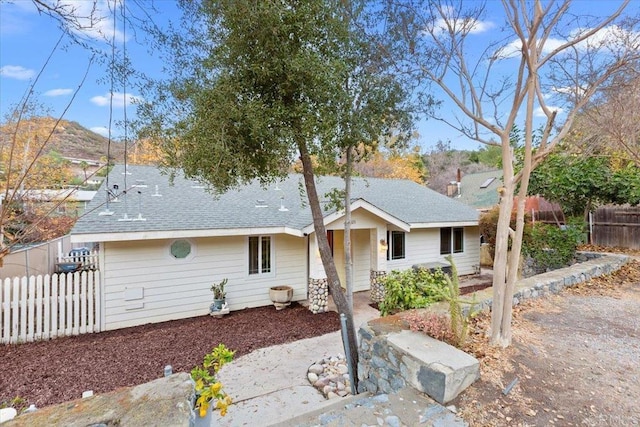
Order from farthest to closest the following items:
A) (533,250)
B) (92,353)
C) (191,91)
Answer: (533,250) → (92,353) → (191,91)

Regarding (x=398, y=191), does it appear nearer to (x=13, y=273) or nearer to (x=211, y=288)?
(x=211, y=288)

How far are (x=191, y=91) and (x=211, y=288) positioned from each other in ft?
16.8

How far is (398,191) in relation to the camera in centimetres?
1350

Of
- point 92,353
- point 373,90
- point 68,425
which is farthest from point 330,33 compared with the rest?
point 92,353

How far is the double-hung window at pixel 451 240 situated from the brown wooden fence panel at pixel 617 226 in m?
5.16

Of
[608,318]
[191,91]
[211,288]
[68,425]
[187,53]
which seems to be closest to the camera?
[68,425]

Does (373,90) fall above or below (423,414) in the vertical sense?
above

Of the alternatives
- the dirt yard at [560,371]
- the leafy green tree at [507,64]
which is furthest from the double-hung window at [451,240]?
the leafy green tree at [507,64]

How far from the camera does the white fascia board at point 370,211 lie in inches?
310

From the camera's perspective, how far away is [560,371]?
11.1 ft

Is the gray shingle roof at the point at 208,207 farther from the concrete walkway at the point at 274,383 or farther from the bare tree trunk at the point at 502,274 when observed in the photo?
the concrete walkway at the point at 274,383

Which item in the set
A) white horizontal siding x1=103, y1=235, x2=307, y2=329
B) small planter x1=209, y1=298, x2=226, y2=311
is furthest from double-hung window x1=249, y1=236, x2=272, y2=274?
small planter x1=209, y1=298, x2=226, y2=311

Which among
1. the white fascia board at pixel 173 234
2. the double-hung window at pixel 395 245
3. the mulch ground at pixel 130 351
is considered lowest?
the mulch ground at pixel 130 351

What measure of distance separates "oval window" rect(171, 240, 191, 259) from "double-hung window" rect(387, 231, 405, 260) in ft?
20.4
